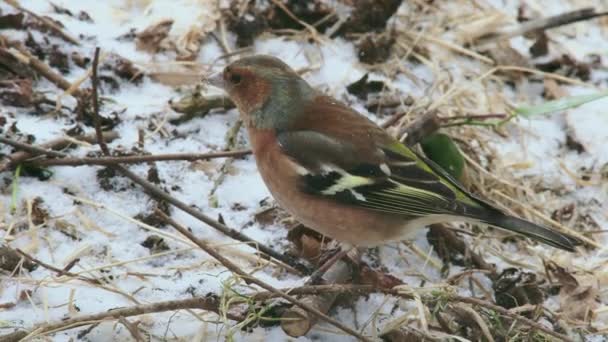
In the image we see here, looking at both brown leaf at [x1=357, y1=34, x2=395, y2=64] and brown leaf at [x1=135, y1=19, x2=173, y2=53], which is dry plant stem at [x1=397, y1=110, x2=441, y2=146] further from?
brown leaf at [x1=135, y1=19, x2=173, y2=53]

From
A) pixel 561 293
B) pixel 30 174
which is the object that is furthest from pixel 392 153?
pixel 30 174

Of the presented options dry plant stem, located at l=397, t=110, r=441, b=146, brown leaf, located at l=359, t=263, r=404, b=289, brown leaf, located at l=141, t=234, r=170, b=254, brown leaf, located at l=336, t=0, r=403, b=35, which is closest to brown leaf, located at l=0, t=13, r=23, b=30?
brown leaf, located at l=141, t=234, r=170, b=254

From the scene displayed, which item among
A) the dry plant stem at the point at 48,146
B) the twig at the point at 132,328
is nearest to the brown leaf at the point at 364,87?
the dry plant stem at the point at 48,146

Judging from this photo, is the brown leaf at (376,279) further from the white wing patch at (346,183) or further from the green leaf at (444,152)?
the green leaf at (444,152)

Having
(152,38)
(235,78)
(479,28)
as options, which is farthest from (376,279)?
(479,28)

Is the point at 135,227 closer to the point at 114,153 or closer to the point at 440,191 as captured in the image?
the point at 114,153

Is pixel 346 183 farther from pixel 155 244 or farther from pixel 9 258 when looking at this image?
pixel 9 258

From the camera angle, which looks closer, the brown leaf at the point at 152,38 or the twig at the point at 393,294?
the twig at the point at 393,294
